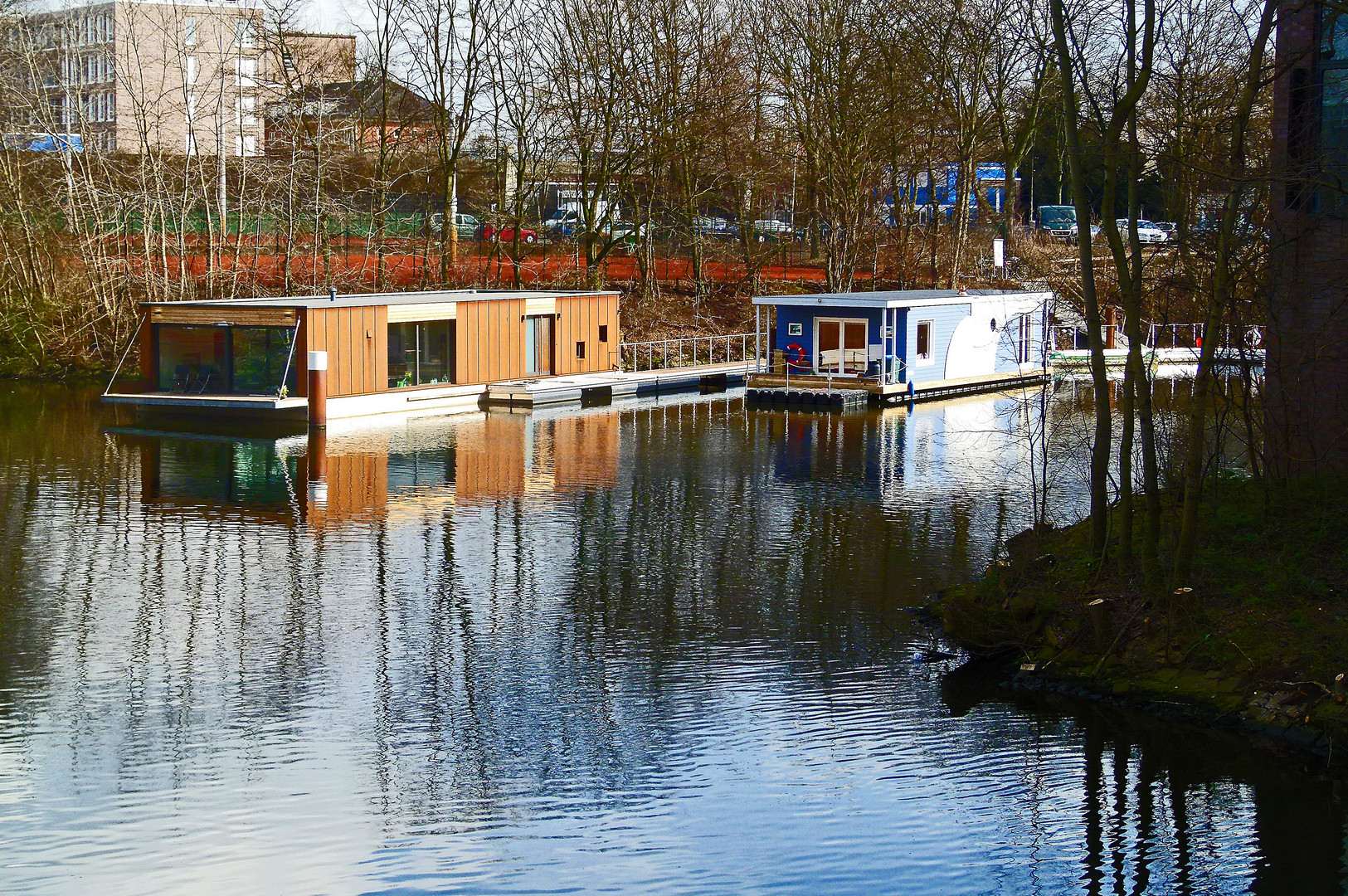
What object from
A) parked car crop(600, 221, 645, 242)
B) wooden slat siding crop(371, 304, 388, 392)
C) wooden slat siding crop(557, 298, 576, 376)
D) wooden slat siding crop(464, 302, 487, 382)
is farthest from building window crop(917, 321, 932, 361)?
wooden slat siding crop(371, 304, 388, 392)

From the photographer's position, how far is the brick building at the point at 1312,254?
16.4 metres

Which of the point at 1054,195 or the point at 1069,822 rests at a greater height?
the point at 1054,195

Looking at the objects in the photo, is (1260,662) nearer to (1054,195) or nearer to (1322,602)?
(1322,602)

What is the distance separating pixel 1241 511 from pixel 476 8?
116 ft

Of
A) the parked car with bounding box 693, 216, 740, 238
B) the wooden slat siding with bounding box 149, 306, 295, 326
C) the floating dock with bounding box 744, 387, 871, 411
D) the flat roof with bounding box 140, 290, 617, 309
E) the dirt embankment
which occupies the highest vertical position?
the parked car with bounding box 693, 216, 740, 238

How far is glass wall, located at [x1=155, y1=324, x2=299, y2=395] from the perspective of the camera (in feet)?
103

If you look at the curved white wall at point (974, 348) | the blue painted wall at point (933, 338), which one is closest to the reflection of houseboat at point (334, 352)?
the blue painted wall at point (933, 338)

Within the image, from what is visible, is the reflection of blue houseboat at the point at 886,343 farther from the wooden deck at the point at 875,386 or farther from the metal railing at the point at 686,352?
the metal railing at the point at 686,352

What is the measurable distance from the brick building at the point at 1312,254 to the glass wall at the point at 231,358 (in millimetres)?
20843

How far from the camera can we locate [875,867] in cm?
1010

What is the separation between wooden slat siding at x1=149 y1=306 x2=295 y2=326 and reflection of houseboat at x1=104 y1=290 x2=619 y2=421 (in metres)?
0.02

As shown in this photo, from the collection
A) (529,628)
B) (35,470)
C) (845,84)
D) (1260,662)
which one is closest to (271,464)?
(35,470)

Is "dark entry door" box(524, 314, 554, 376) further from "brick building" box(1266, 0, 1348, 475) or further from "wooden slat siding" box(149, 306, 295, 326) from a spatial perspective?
"brick building" box(1266, 0, 1348, 475)

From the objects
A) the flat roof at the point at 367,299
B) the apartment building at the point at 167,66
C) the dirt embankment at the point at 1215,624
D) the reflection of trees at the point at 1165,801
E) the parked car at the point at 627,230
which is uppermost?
the apartment building at the point at 167,66
